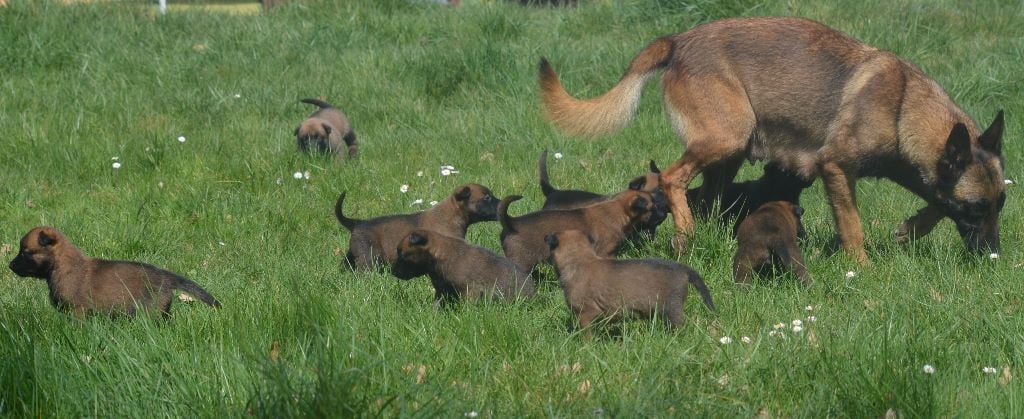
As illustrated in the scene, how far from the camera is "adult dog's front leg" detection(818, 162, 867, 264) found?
682 centimetres

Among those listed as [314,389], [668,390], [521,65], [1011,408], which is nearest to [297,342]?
[314,389]

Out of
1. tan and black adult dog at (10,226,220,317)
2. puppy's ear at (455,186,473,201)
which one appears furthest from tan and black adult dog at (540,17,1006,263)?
tan and black adult dog at (10,226,220,317)

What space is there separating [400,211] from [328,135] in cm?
143

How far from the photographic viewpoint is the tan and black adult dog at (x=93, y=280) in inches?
208

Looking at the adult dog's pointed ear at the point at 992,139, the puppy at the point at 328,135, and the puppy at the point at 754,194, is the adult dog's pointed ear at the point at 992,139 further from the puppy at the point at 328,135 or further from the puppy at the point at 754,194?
the puppy at the point at 328,135

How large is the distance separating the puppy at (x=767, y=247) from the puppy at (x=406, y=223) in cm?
139

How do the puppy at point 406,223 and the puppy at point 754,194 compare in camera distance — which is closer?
the puppy at point 406,223

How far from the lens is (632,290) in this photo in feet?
16.7

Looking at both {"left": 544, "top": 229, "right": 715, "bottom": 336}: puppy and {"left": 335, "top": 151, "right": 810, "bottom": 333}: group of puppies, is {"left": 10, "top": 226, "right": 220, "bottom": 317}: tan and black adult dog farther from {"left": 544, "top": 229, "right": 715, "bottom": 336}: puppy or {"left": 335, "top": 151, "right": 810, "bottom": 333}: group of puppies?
{"left": 544, "top": 229, "right": 715, "bottom": 336}: puppy

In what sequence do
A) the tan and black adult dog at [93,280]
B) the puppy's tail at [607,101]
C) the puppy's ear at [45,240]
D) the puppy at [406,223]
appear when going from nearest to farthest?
the tan and black adult dog at [93,280]
the puppy's ear at [45,240]
the puppy at [406,223]
the puppy's tail at [607,101]

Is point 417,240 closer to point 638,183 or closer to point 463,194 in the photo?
point 463,194

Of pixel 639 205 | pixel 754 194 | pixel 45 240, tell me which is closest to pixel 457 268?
pixel 639 205

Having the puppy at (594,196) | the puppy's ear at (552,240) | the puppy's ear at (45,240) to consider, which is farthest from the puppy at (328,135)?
the puppy's ear at (552,240)

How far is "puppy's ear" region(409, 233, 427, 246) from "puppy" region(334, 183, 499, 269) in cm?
69
